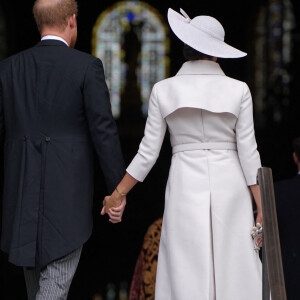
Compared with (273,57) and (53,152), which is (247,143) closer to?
(53,152)

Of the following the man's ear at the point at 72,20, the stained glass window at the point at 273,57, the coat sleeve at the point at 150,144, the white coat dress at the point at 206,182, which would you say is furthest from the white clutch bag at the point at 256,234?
the stained glass window at the point at 273,57

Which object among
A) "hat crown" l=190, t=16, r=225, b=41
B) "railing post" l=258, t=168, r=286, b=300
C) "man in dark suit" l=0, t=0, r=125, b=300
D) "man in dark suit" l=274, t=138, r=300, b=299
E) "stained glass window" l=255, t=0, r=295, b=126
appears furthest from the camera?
"stained glass window" l=255, t=0, r=295, b=126

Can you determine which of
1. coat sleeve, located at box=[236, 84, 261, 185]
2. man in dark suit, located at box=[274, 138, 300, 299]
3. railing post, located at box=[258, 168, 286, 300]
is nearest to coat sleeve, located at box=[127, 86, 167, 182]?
coat sleeve, located at box=[236, 84, 261, 185]

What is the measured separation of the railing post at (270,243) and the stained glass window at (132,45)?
11.5 m

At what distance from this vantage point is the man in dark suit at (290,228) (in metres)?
4.63

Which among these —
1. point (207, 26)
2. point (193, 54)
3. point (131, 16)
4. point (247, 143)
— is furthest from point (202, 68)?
point (131, 16)

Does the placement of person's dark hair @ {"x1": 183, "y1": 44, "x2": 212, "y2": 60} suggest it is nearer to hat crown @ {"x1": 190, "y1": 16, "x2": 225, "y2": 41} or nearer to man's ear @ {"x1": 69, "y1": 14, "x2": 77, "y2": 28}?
hat crown @ {"x1": 190, "y1": 16, "x2": 225, "y2": 41}

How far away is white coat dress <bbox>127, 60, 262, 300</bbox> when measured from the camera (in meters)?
4.36

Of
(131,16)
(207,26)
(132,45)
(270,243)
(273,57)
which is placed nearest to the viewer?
(270,243)

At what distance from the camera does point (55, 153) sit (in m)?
4.40

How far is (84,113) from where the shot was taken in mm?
4441

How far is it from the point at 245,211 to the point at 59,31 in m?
1.18

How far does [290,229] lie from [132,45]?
11114mm

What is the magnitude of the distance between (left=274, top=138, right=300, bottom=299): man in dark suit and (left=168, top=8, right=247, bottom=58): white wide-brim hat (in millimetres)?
721
